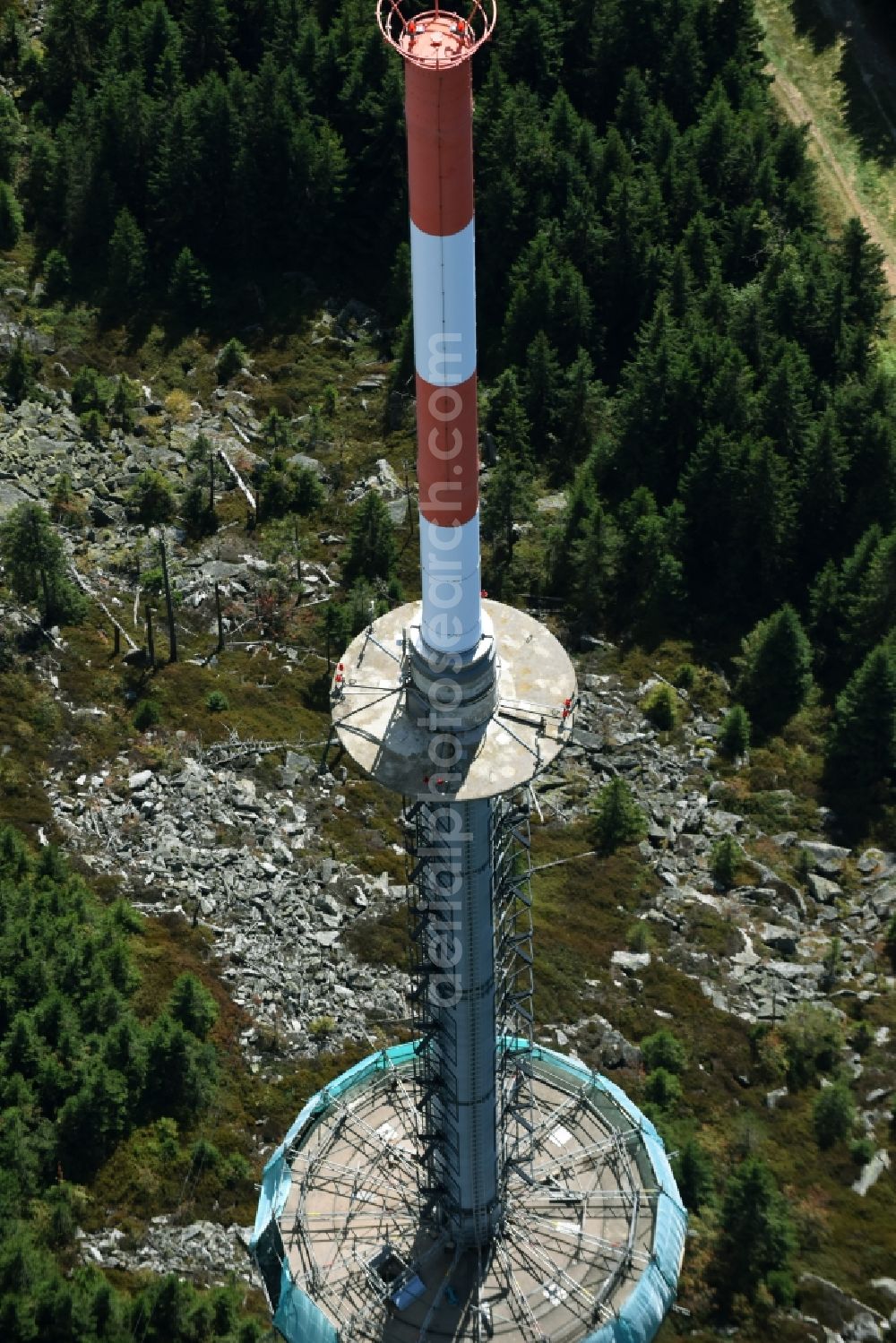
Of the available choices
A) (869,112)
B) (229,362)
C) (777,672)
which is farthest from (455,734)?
(869,112)

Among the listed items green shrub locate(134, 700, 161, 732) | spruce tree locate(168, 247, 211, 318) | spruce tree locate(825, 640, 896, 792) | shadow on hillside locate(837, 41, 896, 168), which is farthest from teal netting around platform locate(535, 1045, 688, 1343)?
shadow on hillside locate(837, 41, 896, 168)

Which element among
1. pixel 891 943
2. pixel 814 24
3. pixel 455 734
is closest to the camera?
pixel 455 734

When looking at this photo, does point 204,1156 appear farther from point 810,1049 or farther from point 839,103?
point 839,103

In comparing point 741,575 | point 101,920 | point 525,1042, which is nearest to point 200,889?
point 101,920

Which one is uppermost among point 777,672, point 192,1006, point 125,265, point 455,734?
point 125,265

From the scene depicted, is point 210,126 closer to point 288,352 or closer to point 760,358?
point 288,352
